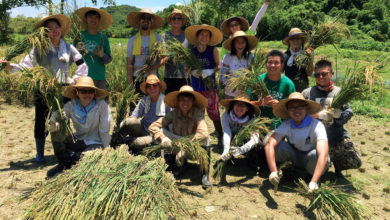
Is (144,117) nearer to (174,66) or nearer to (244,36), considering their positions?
(174,66)

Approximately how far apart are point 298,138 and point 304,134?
0.08 meters

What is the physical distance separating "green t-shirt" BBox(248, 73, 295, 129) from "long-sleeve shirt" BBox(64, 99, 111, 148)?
1768 millimetres

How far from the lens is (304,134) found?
10.5ft

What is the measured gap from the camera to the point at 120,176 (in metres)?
2.23

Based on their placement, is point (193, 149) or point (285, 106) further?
point (285, 106)

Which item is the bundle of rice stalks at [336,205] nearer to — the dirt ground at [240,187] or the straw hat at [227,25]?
the dirt ground at [240,187]

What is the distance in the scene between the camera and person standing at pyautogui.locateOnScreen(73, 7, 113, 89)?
3.99m

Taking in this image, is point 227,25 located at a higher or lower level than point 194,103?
higher

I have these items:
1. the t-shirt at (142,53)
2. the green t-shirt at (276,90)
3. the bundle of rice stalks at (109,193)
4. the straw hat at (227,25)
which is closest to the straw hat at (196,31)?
the straw hat at (227,25)

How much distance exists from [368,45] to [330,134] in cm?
1706

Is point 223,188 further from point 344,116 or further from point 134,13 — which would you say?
point 134,13

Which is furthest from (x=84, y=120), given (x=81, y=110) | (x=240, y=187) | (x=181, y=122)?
(x=240, y=187)

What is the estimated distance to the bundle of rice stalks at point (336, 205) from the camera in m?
2.42

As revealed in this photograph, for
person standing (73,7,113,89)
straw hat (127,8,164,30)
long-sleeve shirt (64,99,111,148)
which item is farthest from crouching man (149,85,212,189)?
straw hat (127,8,164,30)
